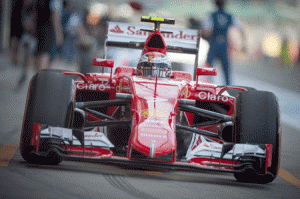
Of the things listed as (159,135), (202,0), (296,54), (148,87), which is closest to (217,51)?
(148,87)

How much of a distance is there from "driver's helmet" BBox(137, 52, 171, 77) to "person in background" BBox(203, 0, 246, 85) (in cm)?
409

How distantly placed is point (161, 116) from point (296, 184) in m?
1.42

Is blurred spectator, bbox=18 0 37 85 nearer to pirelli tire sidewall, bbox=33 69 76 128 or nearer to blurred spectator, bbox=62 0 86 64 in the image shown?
blurred spectator, bbox=62 0 86 64

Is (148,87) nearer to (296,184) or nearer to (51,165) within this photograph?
(51,165)

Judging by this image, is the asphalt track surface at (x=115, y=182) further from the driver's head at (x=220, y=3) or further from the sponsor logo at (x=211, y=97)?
the driver's head at (x=220, y=3)

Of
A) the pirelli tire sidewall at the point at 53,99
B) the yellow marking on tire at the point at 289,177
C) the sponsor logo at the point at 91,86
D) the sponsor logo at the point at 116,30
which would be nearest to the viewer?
the pirelli tire sidewall at the point at 53,99

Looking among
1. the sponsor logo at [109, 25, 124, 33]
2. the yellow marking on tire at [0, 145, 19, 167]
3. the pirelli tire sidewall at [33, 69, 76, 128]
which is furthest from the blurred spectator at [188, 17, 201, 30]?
the pirelli tire sidewall at [33, 69, 76, 128]

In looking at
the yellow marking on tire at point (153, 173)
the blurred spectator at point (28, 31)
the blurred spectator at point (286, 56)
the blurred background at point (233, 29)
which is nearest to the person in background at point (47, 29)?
the blurred spectator at point (28, 31)

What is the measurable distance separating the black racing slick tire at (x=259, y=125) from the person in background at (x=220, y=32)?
16.2ft

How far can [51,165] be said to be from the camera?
16.0ft

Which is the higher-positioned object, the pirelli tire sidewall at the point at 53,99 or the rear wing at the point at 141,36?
the rear wing at the point at 141,36

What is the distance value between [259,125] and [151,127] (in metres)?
1.04

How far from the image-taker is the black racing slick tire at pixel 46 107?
4.85 metres

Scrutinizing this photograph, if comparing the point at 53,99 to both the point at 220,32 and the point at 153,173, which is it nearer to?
the point at 153,173
